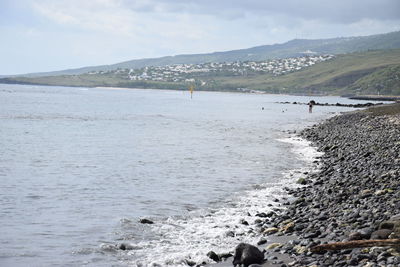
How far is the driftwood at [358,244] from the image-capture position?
399 inches

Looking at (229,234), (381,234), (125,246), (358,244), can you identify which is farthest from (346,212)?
(125,246)

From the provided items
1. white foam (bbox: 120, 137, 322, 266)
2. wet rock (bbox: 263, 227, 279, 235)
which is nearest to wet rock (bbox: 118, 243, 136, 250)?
white foam (bbox: 120, 137, 322, 266)

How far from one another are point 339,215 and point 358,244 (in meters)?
4.04

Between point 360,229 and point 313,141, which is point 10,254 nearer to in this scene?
point 360,229

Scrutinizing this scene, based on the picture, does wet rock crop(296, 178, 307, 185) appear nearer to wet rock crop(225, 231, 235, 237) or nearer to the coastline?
the coastline

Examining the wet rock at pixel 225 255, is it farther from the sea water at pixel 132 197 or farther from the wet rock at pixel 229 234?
the wet rock at pixel 229 234

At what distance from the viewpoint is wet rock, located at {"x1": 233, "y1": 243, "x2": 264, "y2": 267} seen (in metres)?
11.2

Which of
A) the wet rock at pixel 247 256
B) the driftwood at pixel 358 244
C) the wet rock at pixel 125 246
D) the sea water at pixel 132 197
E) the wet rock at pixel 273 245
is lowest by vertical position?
the sea water at pixel 132 197

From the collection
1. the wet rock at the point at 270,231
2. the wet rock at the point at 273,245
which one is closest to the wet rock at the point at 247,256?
the wet rock at the point at 273,245

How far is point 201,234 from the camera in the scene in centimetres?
1507

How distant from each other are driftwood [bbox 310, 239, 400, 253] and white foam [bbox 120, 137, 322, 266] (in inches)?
112

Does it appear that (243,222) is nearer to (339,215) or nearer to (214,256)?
(339,215)

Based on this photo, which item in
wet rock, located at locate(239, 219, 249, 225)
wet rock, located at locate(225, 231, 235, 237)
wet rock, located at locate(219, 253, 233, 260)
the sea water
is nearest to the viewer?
wet rock, located at locate(219, 253, 233, 260)

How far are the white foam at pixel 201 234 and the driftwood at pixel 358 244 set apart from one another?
2.85 m
